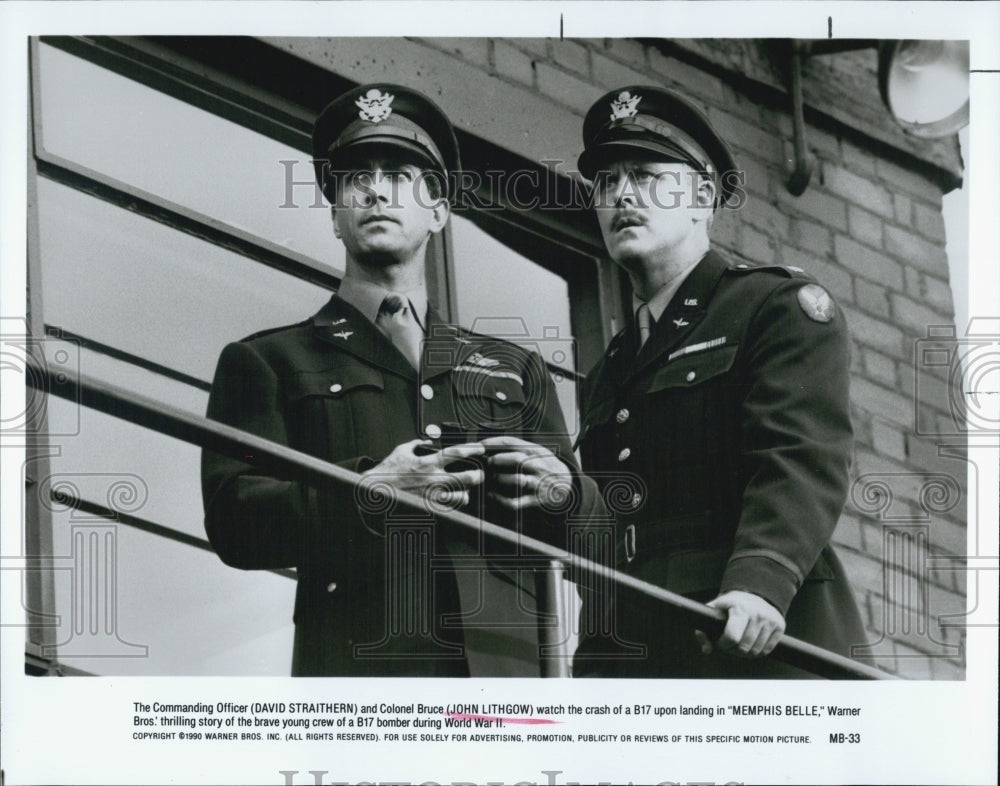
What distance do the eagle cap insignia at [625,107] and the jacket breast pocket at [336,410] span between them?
1.06 m

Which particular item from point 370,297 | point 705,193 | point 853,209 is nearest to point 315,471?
point 370,297

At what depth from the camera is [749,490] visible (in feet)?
18.5

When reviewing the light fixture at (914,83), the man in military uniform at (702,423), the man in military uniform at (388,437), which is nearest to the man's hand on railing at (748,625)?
the man in military uniform at (702,423)

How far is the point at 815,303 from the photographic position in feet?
19.4

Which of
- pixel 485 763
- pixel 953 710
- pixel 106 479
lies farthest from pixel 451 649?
pixel 953 710

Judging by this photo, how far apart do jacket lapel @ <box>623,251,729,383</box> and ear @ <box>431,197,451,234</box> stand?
0.63 m

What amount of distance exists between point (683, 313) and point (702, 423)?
1.18ft

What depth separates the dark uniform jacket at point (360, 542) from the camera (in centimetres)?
558

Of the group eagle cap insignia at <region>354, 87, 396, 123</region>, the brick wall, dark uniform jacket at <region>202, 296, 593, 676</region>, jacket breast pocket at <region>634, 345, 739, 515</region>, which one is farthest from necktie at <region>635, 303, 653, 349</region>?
eagle cap insignia at <region>354, 87, 396, 123</region>

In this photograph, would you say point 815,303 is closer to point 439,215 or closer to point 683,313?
point 683,313

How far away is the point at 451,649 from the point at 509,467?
0.53 m

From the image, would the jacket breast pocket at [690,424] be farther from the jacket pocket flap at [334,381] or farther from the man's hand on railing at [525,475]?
the jacket pocket flap at [334,381]

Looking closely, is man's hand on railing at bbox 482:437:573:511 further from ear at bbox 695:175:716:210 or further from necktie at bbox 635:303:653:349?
ear at bbox 695:175:716:210

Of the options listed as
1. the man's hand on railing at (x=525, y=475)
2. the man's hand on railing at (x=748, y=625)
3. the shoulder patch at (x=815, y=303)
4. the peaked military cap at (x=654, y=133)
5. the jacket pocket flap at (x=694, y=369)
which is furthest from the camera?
the peaked military cap at (x=654, y=133)
